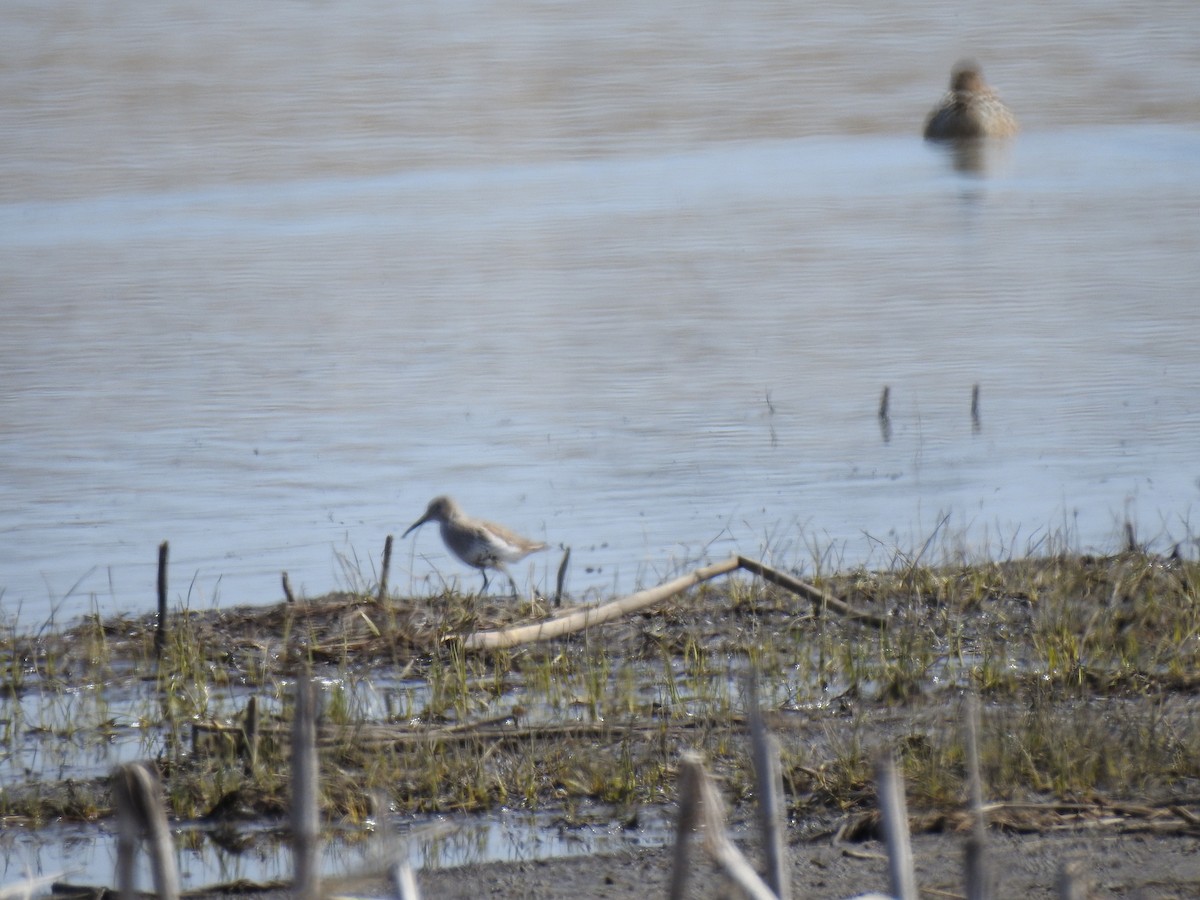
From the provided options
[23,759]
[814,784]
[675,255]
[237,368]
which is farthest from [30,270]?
[814,784]

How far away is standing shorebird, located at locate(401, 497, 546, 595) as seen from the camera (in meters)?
8.40

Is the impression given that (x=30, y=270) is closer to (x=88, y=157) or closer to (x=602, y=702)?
(x=88, y=157)

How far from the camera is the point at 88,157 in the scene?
24688 millimetres

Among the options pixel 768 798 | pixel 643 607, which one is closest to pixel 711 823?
pixel 768 798

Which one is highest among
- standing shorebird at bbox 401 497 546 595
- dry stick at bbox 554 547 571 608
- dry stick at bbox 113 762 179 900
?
standing shorebird at bbox 401 497 546 595

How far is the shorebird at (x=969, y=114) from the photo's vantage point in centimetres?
2441

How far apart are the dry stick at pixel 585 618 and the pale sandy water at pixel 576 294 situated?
1000 mm

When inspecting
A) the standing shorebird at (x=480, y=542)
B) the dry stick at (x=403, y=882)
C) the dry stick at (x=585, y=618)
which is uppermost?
the standing shorebird at (x=480, y=542)

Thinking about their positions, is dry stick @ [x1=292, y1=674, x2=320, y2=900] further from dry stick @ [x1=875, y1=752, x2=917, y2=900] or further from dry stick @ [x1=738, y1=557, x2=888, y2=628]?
dry stick @ [x1=738, y1=557, x2=888, y2=628]

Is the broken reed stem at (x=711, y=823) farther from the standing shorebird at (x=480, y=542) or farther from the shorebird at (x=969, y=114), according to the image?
the shorebird at (x=969, y=114)

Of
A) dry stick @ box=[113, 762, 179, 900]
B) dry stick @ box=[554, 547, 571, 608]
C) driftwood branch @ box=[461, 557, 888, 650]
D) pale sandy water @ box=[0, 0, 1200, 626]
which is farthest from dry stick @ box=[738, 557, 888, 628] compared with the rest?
dry stick @ box=[113, 762, 179, 900]

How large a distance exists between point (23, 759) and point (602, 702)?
1.90m

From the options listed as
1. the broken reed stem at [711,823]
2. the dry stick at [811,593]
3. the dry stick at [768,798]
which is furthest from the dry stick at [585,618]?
the broken reed stem at [711,823]

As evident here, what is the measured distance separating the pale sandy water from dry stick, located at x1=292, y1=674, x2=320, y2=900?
18.5ft
